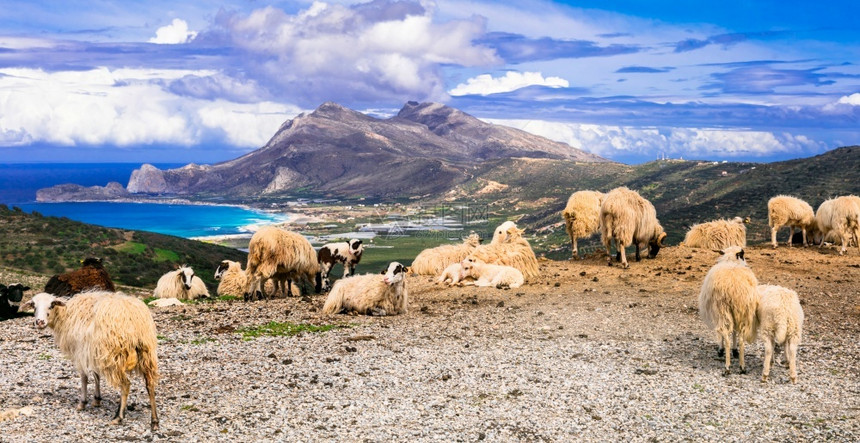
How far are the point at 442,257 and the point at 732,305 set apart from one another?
14225mm

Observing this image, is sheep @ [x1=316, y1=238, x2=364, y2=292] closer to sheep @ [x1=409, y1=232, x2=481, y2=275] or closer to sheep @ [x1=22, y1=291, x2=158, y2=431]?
sheep @ [x1=409, y1=232, x2=481, y2=275]

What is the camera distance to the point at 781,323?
1094 centimetres

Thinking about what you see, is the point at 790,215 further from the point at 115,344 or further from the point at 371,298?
the point at 115,344

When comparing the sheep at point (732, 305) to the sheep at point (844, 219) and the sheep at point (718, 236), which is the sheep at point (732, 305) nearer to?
the sheep at point (718, 236)

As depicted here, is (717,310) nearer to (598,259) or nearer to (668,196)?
(598,259)

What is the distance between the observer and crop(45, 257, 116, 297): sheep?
1526cm

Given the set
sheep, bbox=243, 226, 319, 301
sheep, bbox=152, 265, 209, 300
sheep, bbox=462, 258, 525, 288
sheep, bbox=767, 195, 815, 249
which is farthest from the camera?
sheep, bbox=767, 195, 815, 249

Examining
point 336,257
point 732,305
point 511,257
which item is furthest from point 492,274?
point 732,305

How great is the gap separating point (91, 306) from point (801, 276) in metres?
19.7

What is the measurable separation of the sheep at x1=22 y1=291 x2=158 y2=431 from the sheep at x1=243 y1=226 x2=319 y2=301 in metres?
10.2

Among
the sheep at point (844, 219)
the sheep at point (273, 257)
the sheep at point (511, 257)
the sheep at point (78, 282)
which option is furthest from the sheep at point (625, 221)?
the sheep at point (78, 282)

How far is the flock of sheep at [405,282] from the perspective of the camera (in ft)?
30.3

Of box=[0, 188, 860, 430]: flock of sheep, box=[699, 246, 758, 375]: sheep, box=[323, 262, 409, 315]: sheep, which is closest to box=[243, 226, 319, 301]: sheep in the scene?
box=[0, 188, 860, 430]: flock of sheep

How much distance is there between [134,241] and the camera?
66188mm
